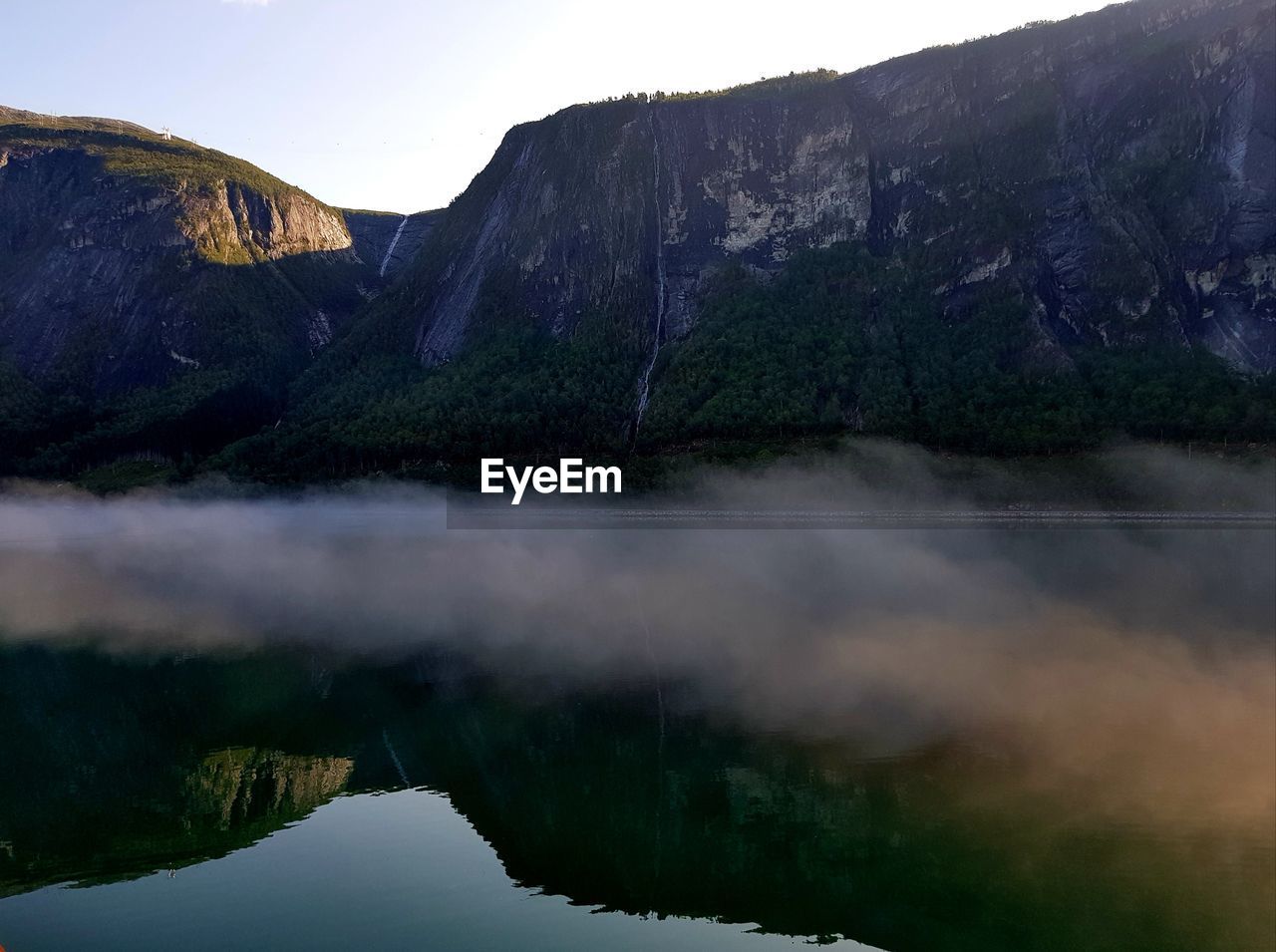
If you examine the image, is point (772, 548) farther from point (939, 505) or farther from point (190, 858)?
point (190, 858)

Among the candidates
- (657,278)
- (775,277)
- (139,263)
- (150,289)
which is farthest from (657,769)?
(139,263)

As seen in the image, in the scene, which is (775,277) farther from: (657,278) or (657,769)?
(657,769)

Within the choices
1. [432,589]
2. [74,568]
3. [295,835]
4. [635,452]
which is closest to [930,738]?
[295,835]

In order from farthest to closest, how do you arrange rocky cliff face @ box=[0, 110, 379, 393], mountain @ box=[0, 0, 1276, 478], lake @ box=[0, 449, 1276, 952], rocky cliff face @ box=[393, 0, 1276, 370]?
1. rocky cliff face @ box=[0, 110, 379, 393]
2. rocky cliff face @ box=[393, 0, 1276, 370]
3. mountain @ box=[0, 0, 1276, 478]
4. lake @ box=[0, 449, 1276, 952]

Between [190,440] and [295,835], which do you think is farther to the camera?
[190,440]

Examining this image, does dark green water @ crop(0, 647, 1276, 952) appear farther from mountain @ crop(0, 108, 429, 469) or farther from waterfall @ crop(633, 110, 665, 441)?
mountain @ crop(0, 108, 429, 469)

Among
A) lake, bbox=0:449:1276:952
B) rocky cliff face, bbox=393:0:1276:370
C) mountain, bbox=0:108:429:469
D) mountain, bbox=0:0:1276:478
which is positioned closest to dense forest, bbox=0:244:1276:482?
mountain, bbox=0:0:1276:478
